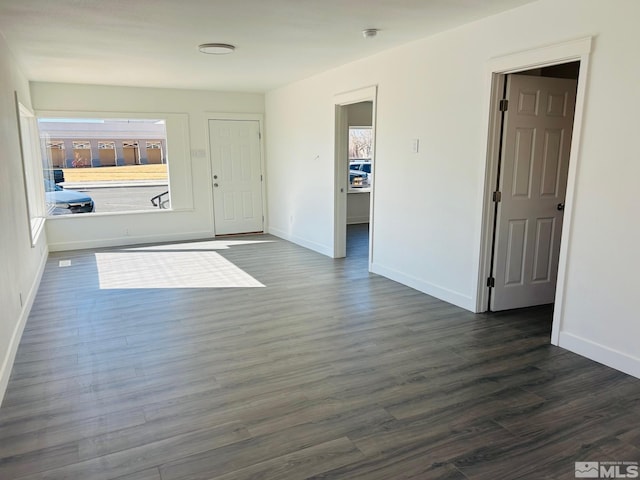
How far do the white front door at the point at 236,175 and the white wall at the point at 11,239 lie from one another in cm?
320

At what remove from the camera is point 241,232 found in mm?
8266

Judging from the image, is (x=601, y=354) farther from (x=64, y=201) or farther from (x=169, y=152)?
→ (x=64, y=201)

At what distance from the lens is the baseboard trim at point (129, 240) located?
6934mm

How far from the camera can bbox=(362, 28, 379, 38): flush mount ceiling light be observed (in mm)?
3963

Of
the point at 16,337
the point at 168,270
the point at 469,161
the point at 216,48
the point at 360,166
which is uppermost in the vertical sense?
the point at 216,48

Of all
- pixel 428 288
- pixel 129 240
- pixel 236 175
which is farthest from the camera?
pixel 236 175

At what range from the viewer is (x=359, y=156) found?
972 cm

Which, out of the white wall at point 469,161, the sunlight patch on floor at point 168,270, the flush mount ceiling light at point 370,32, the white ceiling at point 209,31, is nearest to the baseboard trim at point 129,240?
the sunlight patch on floor at point 168,270

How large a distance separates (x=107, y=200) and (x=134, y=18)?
263 inches

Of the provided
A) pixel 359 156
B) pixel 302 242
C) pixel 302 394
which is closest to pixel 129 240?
pixel 302 242

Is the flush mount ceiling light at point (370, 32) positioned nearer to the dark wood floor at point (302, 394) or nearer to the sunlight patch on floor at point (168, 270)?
the dark wood floor at point (302, 394)

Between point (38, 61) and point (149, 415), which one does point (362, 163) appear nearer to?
point (38, 61)

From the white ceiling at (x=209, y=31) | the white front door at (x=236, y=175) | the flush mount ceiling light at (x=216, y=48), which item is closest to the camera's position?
the white ceiling at (x=209, y=31)

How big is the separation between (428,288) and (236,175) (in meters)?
4.60
